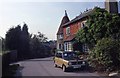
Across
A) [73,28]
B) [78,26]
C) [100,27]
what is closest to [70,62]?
[100,27]

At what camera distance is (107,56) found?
19734 millimetres

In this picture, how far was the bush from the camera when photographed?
1933 centimetres

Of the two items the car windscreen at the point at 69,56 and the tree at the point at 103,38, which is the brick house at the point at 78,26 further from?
the car windscreen at the point at 69,56

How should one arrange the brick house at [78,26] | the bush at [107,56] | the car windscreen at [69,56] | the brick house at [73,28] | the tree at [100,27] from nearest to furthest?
the bush at [107,56], the car windscreen at [69,56], the tree at [100,27], the brick house at [78,26], the brick house at [73,28]

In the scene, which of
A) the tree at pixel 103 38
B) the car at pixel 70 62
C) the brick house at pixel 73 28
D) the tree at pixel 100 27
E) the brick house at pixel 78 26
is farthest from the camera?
the brick house at pixel 73 28

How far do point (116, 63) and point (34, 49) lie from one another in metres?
44.6

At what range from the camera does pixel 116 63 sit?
19406mm

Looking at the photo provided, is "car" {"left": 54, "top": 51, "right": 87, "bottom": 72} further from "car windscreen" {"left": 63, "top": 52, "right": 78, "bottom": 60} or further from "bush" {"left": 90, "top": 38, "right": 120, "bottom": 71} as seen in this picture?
"bush" {"left": 90, "top": 38, "right": 120, "bottom": 71}

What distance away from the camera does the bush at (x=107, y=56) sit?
63.4ft

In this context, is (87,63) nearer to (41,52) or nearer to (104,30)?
(104,30)

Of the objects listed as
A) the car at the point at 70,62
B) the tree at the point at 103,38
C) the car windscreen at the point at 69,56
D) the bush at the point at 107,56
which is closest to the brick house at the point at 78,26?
the tree at the point at 103,38

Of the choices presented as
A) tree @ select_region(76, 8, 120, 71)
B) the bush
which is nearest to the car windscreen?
tree @ select_region(76, 8, 120, 71)

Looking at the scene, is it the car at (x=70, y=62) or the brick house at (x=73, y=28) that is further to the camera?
the brick house at (x=73, y=28)

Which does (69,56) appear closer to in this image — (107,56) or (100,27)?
(107,56)
